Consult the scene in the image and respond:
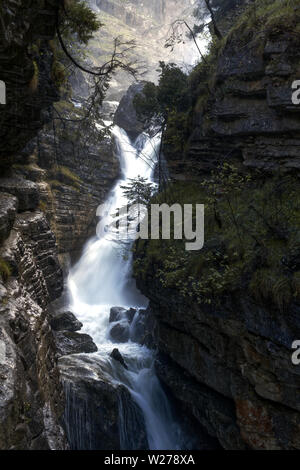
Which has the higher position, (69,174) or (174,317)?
(69,174)

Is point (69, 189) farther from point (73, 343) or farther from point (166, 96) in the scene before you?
point (73, 343)

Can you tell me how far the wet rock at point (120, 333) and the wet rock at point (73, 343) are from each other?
209 centimetres

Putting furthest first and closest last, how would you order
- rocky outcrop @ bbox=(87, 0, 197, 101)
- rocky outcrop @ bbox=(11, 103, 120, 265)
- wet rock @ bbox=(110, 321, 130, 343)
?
rocky outcrop @ bbox=(87, 0, 197, 101)
rocky outcrop @ bbox=(11, 103, 120, 265)
wet rock @ bbox=(110, 321, 130, 343)

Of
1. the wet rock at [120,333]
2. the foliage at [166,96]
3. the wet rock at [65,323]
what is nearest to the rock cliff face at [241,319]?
the foliage at [166,96]

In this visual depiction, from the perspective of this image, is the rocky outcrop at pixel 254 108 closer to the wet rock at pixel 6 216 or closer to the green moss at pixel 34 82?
the green moss at pixel 34 82

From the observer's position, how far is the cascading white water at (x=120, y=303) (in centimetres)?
1127

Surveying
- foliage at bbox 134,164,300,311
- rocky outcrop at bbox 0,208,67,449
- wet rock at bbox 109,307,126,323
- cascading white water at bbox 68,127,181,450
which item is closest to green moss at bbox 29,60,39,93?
rocky outcrop at bbox 0,208,67,449

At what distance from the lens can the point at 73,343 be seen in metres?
13.6

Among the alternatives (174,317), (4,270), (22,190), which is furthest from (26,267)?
(174,317)

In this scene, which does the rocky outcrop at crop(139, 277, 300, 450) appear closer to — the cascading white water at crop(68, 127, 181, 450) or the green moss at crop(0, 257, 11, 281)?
the cascading white water at crop(68, 127, 181, 450)

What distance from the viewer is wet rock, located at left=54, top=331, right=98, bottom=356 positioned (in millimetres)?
13125

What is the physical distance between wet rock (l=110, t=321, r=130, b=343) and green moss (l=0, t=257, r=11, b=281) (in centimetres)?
1057

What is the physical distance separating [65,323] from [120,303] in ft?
18.4

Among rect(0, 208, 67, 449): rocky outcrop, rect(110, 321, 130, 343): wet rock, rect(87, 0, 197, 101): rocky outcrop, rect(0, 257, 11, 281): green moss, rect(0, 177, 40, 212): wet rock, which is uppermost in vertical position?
rect(87, 0, 197, 101): rocky outcrop
